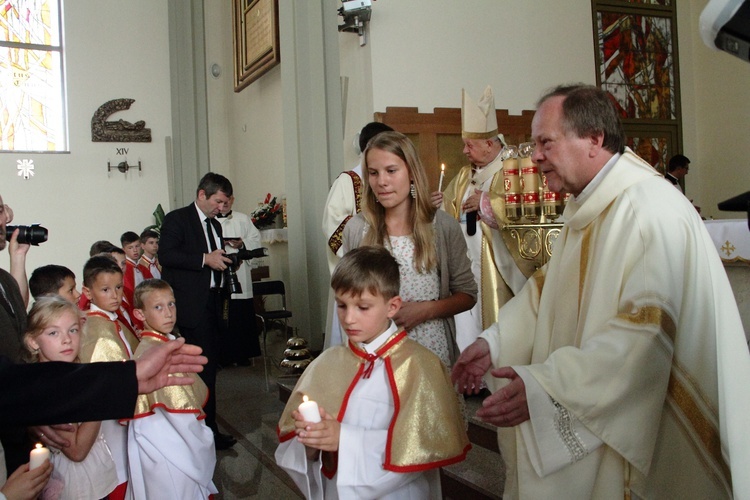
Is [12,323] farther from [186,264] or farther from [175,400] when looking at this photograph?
[186,264]

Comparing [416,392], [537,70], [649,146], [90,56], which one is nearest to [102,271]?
[416,392]

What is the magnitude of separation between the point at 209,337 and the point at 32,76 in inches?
351

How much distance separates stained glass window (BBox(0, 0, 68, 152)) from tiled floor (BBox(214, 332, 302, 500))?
6623 mm

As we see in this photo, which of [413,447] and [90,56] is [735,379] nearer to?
[413,447]

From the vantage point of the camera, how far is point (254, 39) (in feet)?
32.8

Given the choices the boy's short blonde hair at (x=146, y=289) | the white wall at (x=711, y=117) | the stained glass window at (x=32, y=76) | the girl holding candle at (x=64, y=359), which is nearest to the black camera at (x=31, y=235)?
the boy's short blonde hair at (x=146, y=289)

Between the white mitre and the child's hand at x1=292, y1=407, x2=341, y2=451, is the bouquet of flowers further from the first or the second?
the child's hand at x1=292, y1=407, x2=341, y2=451

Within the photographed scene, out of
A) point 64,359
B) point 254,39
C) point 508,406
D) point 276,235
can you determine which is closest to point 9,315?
point 64,359

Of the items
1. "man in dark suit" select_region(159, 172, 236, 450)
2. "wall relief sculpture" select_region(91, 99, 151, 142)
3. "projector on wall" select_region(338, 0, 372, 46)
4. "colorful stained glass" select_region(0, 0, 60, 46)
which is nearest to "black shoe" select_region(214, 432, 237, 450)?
"man in dark suit" select_region(159, 172, 236, 450)

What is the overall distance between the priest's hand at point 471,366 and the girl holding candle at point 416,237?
1.45 feet

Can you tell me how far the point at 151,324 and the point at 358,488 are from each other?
165 centimetres

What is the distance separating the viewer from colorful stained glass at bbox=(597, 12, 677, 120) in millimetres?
8352

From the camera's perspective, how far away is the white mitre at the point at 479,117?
443 centimetres

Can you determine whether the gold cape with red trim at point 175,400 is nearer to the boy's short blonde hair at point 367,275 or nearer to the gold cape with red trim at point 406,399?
the gold cape with red trim at point 406,399
